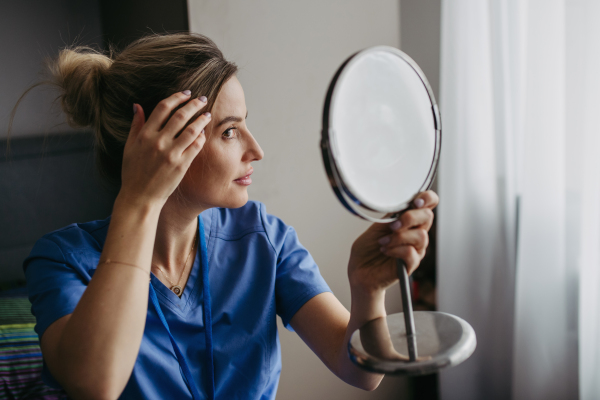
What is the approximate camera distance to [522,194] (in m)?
1.59

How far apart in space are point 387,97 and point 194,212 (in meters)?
0.56

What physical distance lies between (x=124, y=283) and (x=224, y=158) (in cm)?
33

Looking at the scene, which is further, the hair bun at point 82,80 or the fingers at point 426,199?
the hair bun at point 82,80

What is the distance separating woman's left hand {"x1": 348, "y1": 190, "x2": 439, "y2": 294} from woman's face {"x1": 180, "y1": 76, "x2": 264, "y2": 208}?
0.32 m

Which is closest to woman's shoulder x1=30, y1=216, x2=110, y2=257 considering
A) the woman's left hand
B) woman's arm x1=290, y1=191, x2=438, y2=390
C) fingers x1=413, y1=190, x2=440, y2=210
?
woman's arm x1=290, y1=191, x2=438, y2=390

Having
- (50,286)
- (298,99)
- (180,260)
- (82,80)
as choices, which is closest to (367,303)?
(180,260)

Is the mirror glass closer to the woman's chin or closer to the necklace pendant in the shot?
the woman's chin

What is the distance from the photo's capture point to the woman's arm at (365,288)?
2.26 feet

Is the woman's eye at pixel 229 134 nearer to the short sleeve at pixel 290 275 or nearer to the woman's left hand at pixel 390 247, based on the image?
the short sleeve at pixel 290 275

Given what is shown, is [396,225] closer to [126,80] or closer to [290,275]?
[290,275]

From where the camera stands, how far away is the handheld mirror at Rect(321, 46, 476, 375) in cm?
60

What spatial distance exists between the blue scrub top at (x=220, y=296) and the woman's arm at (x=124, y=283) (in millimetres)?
133

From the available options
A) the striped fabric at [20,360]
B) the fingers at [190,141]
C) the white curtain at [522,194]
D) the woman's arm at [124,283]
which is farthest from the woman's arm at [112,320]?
the white curtain at [522,194]

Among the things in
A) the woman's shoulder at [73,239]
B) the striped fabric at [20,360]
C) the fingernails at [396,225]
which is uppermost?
the fingernails at [396,225]
